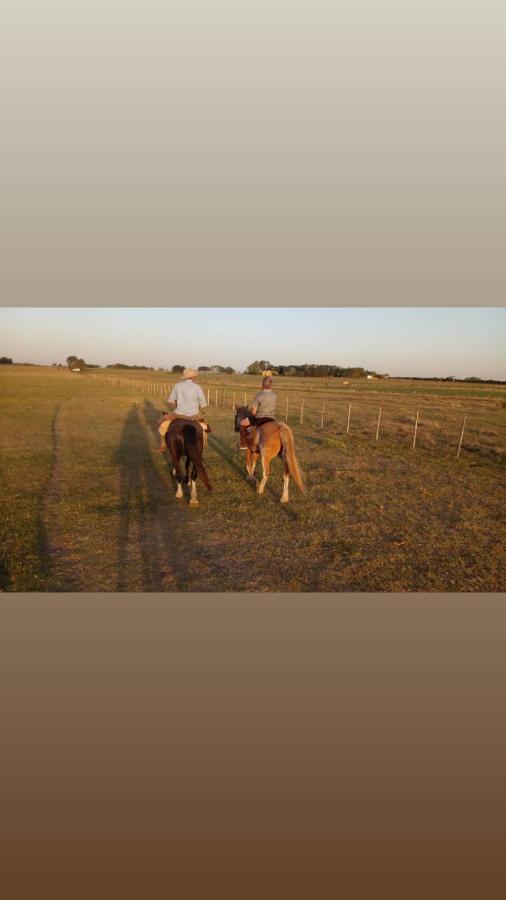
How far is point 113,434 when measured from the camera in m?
13.9

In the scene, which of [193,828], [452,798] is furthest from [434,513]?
[193,828]

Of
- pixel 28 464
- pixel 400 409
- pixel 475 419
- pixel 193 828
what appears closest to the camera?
pixel 193 828

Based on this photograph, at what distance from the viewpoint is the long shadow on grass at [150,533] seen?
4312 mm

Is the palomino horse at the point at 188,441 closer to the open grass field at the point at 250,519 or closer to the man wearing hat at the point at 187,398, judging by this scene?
the man wearing hat at the point at 187,398

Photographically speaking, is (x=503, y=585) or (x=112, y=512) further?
(x=112, y=512)

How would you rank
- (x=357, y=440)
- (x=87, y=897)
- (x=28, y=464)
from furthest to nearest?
(x=357, y=440), (x=28, y=464), (x=87, y=897)

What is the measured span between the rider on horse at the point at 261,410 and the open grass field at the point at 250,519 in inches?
43.1

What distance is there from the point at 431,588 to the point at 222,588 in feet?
7.19

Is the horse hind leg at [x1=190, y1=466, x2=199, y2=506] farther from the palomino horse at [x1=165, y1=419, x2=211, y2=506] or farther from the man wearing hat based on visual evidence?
the man wearing hat

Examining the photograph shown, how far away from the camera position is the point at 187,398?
250 inches

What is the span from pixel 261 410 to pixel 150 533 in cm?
283

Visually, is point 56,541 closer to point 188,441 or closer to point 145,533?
point 145,533

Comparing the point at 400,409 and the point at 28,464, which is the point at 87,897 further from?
the point at 400,409

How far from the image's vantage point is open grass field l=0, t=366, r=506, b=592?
435 cm
